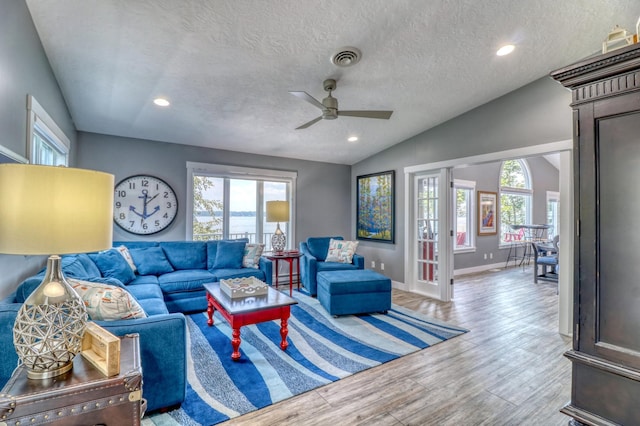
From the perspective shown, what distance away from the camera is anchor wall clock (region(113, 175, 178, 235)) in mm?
4156

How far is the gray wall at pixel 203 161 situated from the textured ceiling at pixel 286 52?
1.02 feet

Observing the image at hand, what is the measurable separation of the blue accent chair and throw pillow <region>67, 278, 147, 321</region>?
291cm

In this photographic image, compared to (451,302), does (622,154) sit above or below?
above

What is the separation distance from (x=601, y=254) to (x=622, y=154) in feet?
1.37

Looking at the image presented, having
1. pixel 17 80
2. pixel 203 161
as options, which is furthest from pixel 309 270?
pixel 17 80

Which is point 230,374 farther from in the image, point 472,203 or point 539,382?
point 472,203

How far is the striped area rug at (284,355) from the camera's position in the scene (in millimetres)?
2008

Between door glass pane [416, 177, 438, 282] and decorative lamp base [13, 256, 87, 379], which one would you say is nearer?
decorative lamp base [13, 256, 87, 379]

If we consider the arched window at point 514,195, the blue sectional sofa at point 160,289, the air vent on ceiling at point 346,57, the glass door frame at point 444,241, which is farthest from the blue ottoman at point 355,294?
the arched window at point 514,195

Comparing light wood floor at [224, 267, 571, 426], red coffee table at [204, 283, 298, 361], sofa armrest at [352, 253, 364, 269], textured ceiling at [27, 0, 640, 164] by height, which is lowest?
light wood floor at [224, 267, 571, 426]

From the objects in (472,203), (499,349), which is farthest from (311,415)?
(472,203)

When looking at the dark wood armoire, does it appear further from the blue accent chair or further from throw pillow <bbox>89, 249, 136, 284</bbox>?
throw pillow <bbox>89, 249, 136, 284</bbox>

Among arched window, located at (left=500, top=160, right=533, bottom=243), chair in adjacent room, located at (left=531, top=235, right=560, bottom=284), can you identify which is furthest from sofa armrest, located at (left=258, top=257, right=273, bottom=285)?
arched window, located at (left=500, top=160, right=533, bottom=243)

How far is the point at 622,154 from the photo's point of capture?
3.93ft
